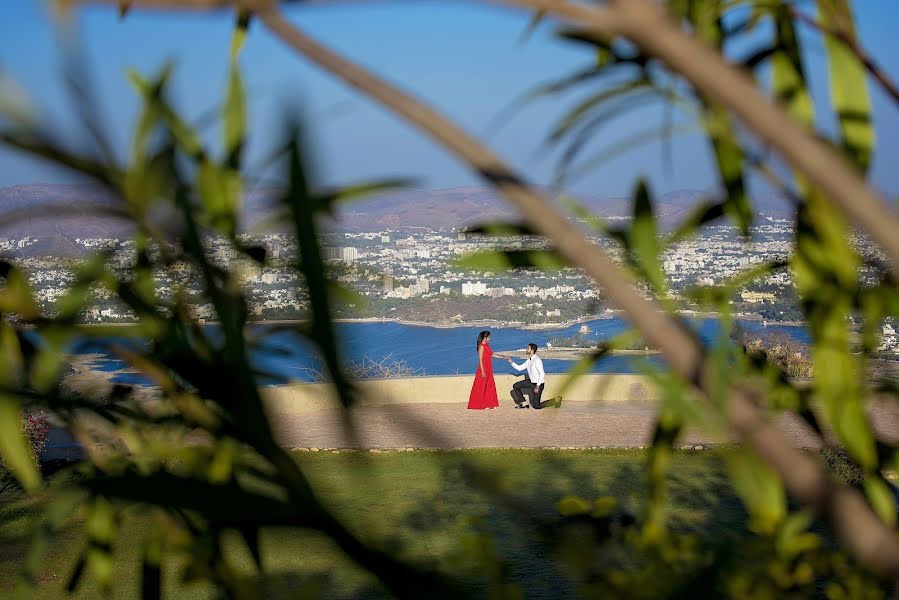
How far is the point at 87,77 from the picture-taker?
65 cm

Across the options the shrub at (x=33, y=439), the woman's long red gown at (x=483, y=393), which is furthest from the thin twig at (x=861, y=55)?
the woman's long red gown at (x=483, y=393)

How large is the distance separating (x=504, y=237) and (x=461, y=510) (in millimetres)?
5747

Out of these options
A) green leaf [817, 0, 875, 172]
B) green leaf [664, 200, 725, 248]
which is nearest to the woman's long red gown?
green leaf [664, 200, 725, 248]

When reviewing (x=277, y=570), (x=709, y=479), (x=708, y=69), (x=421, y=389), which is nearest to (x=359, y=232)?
(x=708, y=69)

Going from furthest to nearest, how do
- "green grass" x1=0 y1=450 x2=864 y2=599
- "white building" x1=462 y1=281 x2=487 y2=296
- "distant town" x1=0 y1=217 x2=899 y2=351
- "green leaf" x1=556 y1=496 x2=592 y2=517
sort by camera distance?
"green grass" x1=0 y1=450 x2=864 y2=599 → "white building" x1=462 y1=281 x2=487 y2=296 → "green leaf" x1=556 y1=496 x2=592 y2=517 → "distant town" x1=0 y1=217 x2=899 y2=351

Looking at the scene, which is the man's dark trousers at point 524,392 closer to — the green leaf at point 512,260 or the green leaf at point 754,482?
the green leaf at point 512,260

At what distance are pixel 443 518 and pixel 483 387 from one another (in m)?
4.58

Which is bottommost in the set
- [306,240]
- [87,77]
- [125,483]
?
[125,483]

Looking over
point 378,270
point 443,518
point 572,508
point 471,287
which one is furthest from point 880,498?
point 443,518

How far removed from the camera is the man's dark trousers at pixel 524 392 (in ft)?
35.8

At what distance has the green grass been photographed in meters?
5.13

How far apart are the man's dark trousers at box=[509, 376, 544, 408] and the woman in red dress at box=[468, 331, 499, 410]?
0.74ft

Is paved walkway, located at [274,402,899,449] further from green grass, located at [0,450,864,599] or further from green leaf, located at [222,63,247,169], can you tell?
green leaf, located at [222,63,247,169]

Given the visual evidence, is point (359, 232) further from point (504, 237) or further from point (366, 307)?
point (504, 237)
